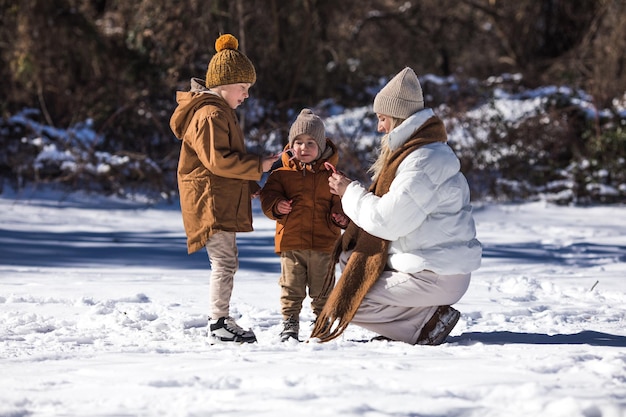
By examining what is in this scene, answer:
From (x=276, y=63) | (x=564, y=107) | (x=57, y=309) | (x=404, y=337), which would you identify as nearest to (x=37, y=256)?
(x=57, y=309)

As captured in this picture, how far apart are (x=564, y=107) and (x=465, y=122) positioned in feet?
5.88

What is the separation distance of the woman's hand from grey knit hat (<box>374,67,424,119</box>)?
0.39 m

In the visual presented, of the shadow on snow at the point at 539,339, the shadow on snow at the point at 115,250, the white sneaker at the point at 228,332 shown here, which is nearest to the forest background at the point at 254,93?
the shadow on snow at the point at 115,250

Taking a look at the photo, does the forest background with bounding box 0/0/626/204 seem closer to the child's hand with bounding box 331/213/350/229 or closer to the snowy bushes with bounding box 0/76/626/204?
the snowy bushes with bounding box 0/76/626/204

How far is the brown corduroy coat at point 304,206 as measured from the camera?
5008mm

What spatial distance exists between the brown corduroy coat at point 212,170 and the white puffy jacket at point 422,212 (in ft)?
2.00

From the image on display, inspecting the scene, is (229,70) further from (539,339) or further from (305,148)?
(539,339)

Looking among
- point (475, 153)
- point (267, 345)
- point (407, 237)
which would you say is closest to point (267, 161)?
point (407, 237)

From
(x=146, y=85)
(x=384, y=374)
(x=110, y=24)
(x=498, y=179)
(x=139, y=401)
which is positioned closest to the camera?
(x=139, y=401)

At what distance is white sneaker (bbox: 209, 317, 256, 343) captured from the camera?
4742mm

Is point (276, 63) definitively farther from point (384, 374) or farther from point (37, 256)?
point (384, 374)

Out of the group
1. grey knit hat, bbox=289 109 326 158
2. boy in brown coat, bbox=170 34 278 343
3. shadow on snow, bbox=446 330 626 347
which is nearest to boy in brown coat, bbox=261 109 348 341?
grey knit hat, bbox=289 109 326 158

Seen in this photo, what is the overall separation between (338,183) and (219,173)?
61cm

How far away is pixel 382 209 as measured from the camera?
4.36 m
